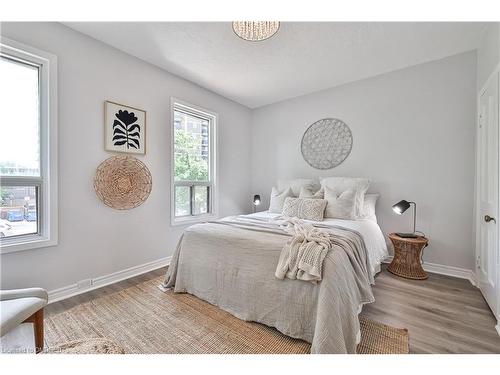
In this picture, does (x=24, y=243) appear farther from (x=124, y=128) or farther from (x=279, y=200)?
(x=279, y=200)

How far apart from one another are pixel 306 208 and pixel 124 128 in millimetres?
2356

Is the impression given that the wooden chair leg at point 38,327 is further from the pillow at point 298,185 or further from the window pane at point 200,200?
the pillow at point 298,185

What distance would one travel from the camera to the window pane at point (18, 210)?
6.05 feet

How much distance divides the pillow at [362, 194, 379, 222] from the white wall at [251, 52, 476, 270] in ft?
0.73

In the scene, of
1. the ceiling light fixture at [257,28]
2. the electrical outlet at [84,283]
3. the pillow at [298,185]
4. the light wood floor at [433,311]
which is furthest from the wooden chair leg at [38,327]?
the pillow at [298,185]

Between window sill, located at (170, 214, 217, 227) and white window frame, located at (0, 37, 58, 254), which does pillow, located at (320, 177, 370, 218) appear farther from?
white window frame, located at (0, 37, 58, 254)

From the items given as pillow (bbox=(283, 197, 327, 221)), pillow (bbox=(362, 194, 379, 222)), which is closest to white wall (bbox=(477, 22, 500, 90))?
pillow (bbox=(362, 194, 379, 222))

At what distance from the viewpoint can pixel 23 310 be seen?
3.98 feet

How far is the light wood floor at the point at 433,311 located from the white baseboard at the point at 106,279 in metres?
0.07

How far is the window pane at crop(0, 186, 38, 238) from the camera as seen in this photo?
6.05 feet

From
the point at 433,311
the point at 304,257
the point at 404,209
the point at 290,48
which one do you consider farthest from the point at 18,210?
the point at 404,209

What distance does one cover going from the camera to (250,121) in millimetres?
4426
